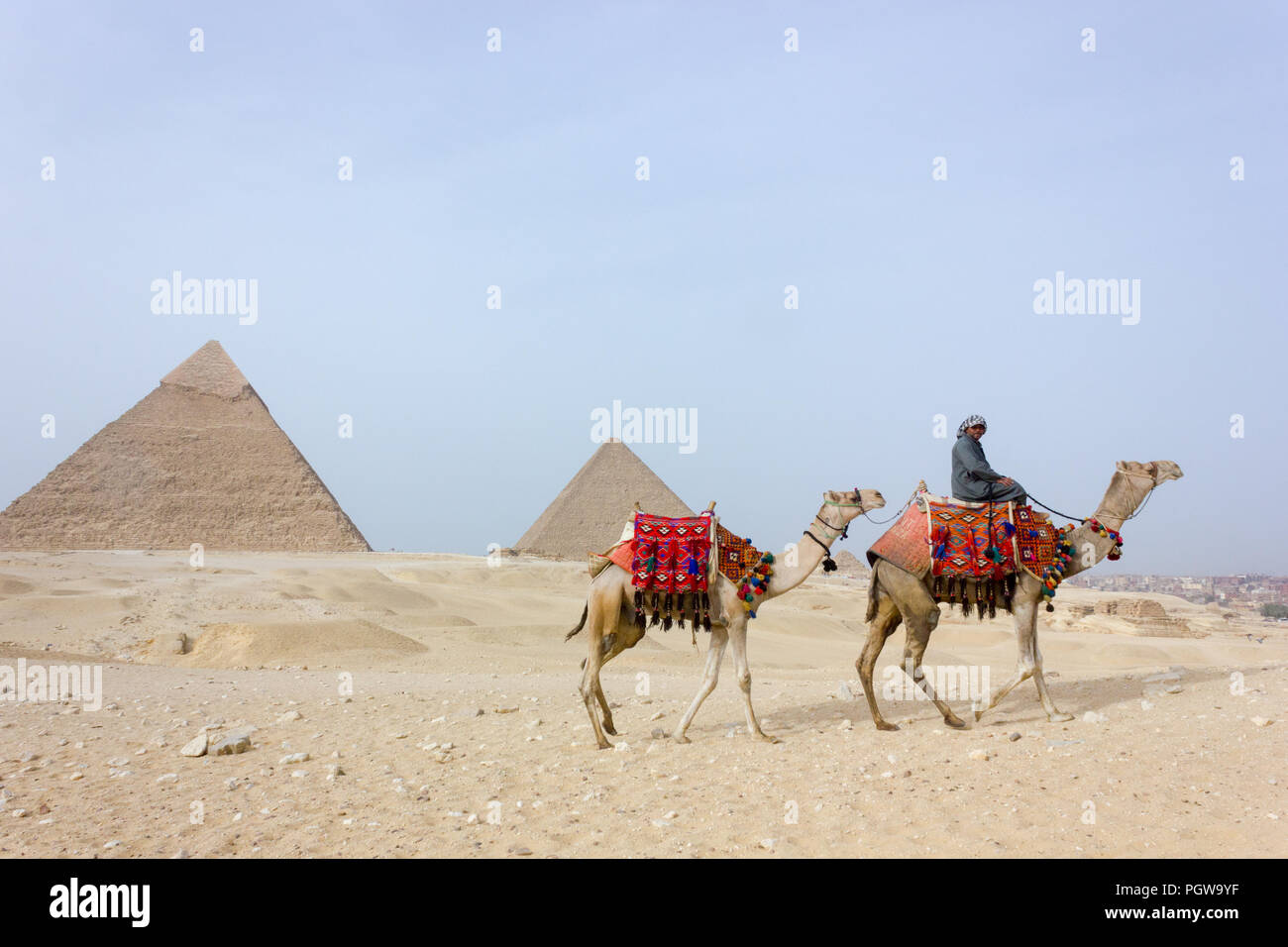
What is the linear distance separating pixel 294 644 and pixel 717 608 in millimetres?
10345

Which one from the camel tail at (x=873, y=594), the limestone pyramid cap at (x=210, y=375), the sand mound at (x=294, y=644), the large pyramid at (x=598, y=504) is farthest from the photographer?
the limestone pyramid cap at (x=210, y=375)

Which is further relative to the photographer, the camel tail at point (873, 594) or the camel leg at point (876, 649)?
the camel tail at point (873, 594)

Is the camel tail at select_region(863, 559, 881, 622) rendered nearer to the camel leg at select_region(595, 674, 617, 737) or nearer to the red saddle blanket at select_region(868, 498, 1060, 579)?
the red saddle blanket at select_region(868, 498, 1060, 579)

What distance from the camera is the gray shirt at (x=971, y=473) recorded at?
7469 millimetres

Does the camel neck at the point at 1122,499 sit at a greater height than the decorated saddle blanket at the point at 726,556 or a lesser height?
greater

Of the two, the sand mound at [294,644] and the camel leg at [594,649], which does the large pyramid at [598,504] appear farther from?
the camel leg at [594,649]

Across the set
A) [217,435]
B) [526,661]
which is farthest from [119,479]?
[526,661]

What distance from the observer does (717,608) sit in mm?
7293

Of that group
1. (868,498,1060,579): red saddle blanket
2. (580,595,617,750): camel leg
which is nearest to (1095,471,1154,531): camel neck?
(868,498,1060,579): red saddle blanket

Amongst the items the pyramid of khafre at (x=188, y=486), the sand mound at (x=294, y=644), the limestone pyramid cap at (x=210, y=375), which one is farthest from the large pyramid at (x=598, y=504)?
the sand mound at (x=294, y=644)

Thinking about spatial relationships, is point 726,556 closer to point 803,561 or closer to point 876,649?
point 803,561

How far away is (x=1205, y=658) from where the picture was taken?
18844 millimetres

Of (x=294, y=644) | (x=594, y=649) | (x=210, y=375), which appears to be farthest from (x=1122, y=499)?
(x=210, y=375)
